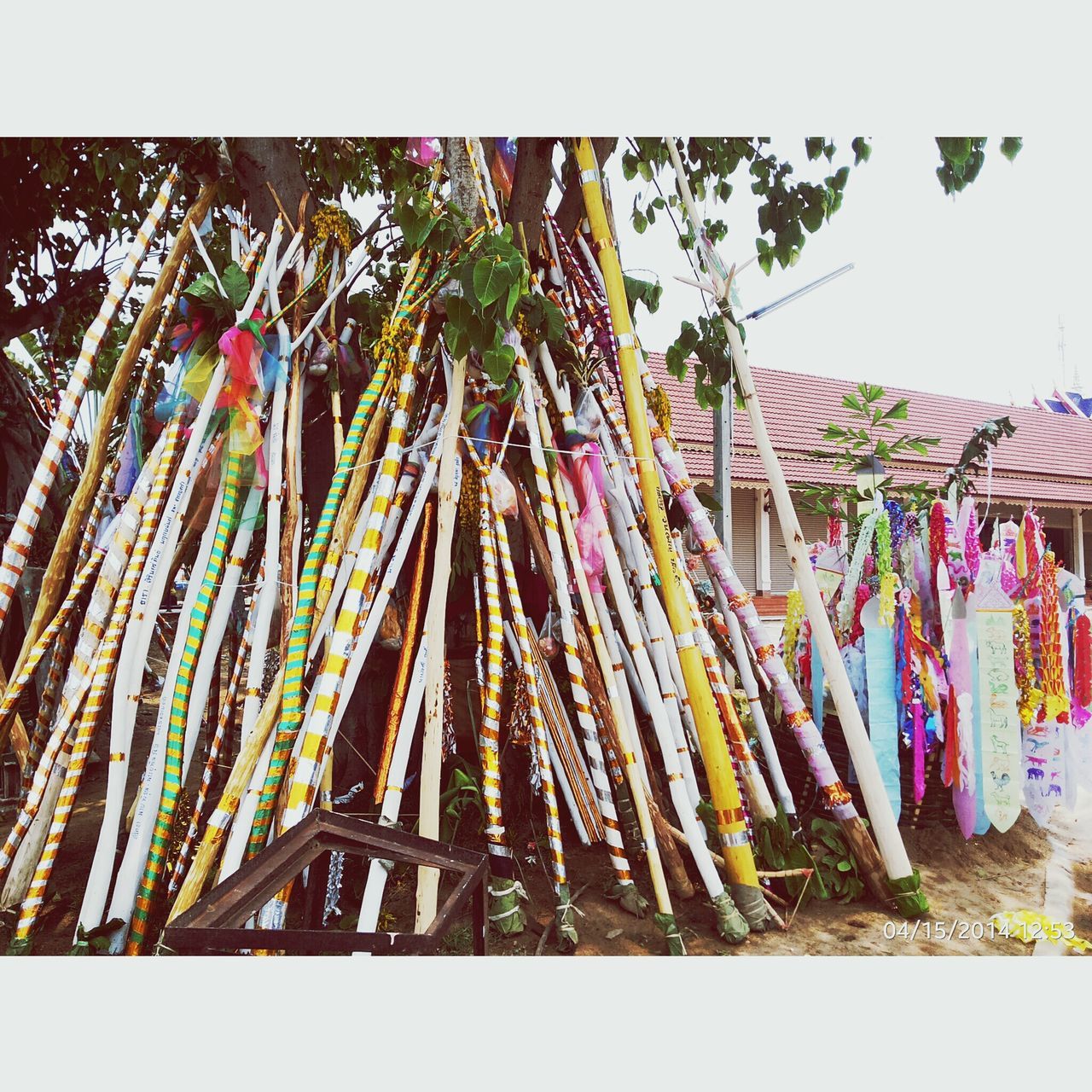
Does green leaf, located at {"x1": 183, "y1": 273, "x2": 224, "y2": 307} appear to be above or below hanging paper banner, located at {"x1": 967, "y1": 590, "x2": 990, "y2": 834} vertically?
above

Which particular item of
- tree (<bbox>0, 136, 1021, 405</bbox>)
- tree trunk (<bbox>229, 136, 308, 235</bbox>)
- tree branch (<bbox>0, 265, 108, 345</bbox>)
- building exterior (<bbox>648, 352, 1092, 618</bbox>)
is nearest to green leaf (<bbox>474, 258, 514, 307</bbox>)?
tree (<bbox>0, 136, 1021, 405</bbox>)

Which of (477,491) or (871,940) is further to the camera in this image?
(477,491)

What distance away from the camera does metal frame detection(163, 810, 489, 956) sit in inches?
46.9

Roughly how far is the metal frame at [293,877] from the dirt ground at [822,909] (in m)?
0.85

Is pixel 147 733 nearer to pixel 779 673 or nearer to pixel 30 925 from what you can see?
pixel 30 925

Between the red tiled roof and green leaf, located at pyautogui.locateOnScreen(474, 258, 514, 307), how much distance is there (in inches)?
219

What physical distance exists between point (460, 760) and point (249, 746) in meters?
0.77

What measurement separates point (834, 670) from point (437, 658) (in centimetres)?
127

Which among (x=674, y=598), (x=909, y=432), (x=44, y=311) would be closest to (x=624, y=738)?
(x=674, y=598)

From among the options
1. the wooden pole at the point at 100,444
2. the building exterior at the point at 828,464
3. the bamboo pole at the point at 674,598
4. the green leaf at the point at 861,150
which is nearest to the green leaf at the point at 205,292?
the wooden pole at the point at 100,444

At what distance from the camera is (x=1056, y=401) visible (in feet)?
40.2

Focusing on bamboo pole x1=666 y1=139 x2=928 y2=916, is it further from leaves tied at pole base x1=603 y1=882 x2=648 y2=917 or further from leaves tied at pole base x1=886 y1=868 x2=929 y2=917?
leaves tied at pole base x1=603 y1=882 x2=648 y2=917

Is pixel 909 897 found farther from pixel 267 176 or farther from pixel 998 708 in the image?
pixel 267 176

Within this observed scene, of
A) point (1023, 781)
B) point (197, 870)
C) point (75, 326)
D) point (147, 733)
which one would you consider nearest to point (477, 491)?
point (197, 870)
